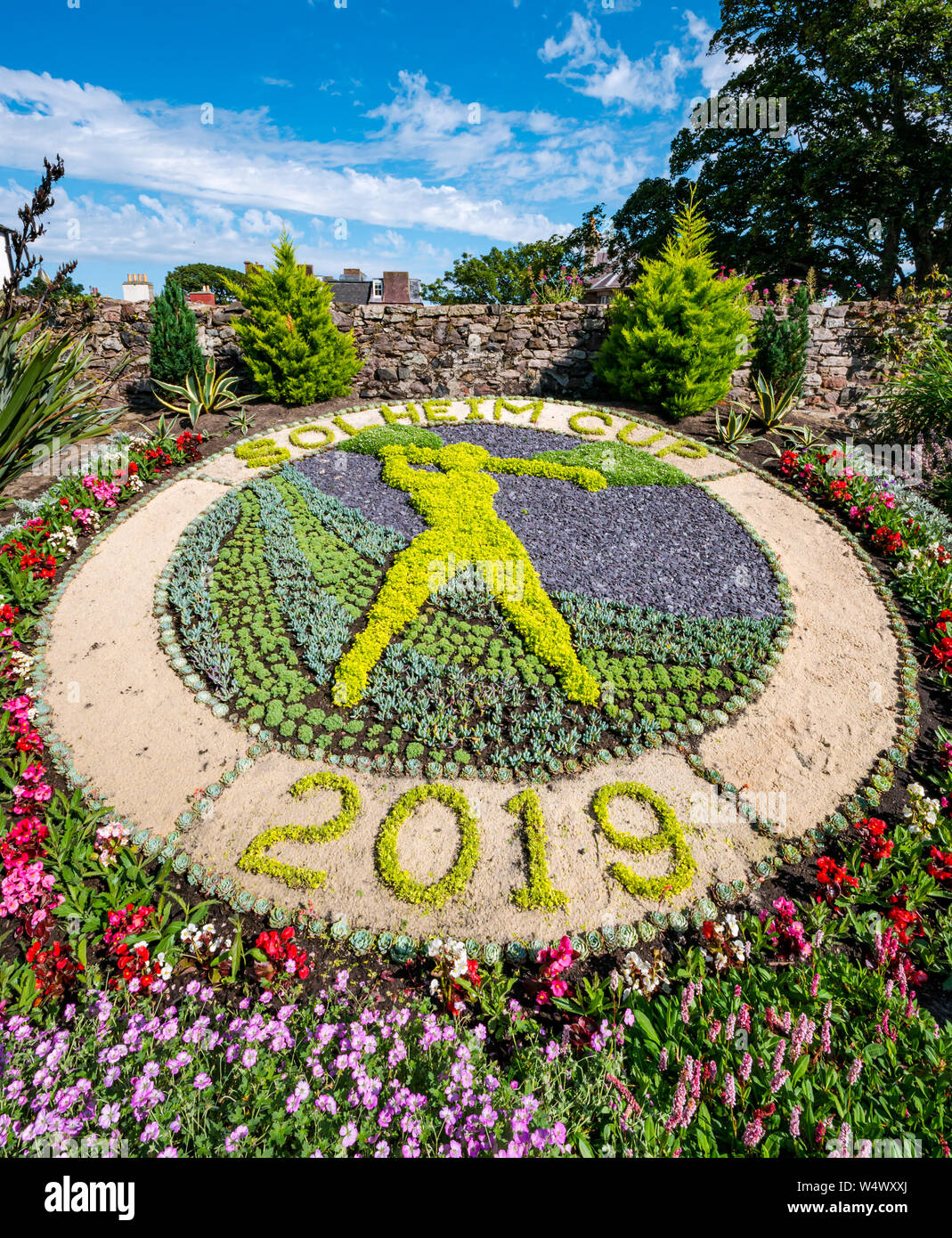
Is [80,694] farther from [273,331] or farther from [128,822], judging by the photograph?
[273,331]

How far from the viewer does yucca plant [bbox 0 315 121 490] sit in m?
3.61

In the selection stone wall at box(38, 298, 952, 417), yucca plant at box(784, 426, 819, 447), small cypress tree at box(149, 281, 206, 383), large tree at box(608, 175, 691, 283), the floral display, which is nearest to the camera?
the floral display

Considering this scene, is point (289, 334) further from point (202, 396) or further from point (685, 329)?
point (685, 329)

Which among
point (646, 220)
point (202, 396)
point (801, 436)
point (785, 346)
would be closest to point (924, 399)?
point (801, 436)

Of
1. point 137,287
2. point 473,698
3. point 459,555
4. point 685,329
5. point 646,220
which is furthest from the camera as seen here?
point 646,220

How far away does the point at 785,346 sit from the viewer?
1061 cm

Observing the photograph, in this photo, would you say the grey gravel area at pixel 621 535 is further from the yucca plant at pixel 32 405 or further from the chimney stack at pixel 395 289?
the chimney stack at pixel 395 289

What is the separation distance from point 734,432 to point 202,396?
30.7ft

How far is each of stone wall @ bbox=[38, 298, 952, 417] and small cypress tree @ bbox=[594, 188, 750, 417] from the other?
1351mm

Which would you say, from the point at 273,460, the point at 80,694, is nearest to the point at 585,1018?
the point at 80,694

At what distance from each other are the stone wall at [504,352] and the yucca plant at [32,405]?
7836mm

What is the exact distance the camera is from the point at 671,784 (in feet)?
13.6

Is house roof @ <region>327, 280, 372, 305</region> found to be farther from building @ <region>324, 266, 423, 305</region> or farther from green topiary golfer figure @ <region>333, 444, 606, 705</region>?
green topiary golfer figure @ <region>333, 444, 606, 705</region>

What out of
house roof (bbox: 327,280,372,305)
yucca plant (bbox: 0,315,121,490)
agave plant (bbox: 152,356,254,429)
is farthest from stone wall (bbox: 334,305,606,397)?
house roof (bbox: 327,280,372,305)
